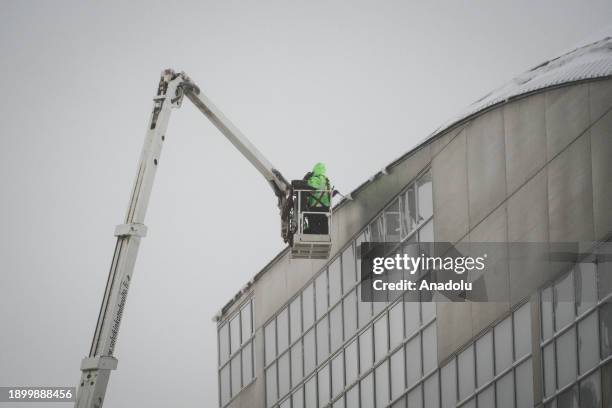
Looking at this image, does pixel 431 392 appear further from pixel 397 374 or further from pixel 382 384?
pixel 382 384

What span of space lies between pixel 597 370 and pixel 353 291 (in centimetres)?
1361

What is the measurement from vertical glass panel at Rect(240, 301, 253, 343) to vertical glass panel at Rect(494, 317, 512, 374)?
726 inches

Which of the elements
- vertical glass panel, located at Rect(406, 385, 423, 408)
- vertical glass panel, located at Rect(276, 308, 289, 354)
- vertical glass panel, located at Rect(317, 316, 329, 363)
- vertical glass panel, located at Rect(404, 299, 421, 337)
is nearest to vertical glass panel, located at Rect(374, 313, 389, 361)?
vertical glass panel, located at Rect(404, 299, 421, 337)

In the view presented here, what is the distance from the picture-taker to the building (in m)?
31.3

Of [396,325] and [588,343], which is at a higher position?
[396,325]

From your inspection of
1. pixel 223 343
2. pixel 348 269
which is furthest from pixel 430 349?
pixel 223 343

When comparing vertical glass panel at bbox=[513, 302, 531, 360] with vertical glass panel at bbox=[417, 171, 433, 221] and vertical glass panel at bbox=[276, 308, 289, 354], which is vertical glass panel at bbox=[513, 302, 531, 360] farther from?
vertical glass panel at bbox=[276, 308, 289, 354]

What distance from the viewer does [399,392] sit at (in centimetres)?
3972

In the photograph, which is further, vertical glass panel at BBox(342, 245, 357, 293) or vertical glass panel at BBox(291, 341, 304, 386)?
vertical glass panel at BBox(291, 341, 304, 386)

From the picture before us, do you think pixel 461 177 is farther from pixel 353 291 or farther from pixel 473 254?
pixel 353 291

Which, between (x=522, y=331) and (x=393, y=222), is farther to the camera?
(x=393, y=222)

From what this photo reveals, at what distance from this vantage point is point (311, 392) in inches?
1769

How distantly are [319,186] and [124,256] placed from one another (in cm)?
1003

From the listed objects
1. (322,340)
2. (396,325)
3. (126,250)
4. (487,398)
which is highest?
(322,340)
